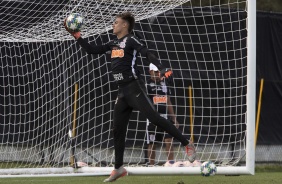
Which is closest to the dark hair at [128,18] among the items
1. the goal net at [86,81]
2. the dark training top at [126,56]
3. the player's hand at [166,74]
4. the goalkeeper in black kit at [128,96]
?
the goalkeeper in black kit at [128,96]

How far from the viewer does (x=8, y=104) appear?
44.3ft

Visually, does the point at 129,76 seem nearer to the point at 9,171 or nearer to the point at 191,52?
the point at 9,171

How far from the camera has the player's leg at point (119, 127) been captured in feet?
31.5

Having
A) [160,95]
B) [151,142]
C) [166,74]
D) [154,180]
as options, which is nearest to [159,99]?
[160,95]

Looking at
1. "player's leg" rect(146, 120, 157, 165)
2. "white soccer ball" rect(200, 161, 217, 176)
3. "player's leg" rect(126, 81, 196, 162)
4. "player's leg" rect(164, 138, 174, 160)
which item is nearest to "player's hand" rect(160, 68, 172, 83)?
"player's leg" rect(126, 81, 196, 162)

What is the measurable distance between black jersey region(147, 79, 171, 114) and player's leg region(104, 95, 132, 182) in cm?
323

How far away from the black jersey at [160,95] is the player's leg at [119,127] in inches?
127

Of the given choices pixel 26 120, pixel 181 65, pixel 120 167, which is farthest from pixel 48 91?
pixel 120 167

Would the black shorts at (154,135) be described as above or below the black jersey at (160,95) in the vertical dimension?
below

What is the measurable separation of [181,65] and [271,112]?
2.74 m

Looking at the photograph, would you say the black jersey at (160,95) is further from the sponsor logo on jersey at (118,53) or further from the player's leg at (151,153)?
the sponsor logo on jersey at (118,53)

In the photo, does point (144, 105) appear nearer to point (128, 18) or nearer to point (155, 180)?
point (128, 18)

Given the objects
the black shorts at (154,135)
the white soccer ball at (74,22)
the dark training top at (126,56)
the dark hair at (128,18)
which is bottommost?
the black shorts at (154,135)

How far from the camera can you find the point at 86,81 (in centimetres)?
1359
